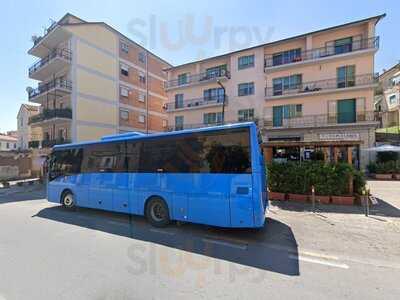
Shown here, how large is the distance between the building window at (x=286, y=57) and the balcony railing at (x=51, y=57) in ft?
74.2

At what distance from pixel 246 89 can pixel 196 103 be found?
270 inches

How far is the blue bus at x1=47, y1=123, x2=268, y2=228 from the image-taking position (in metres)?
6.15

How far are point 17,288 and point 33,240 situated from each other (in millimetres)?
2546

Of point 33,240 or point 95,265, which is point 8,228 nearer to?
point 33,240

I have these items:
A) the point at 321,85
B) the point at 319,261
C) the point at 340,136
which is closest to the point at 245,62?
the point at 321,85

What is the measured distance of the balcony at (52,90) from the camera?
86.6ft

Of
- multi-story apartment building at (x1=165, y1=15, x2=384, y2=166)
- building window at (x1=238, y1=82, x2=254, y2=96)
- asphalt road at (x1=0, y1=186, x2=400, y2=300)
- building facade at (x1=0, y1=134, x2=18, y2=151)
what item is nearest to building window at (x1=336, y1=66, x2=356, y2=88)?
multi-story apartment building at (x1=165, y1=15, x2=384, y2=166)

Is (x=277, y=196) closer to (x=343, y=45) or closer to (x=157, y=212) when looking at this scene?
(x=157, y=212)

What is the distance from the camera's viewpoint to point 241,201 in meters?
6.05

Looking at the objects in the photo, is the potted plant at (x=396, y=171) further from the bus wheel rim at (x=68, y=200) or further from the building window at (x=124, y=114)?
the building window at (x=124, y=114)

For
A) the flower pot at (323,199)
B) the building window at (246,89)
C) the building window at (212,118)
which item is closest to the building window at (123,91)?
the building window at (212,118)

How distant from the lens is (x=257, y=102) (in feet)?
97.0

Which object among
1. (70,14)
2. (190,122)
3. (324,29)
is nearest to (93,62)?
(70,14)

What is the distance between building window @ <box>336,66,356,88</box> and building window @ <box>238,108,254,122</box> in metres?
9.26
